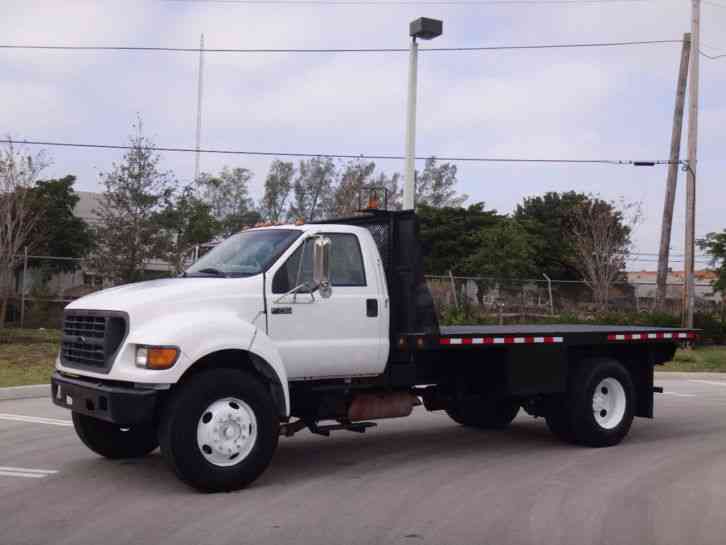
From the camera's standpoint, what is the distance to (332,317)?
8484mm

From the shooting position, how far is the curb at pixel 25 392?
13883 mm

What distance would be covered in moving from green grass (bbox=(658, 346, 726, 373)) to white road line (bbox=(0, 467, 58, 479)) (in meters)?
16.1

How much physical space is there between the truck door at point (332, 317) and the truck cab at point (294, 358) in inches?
0.5

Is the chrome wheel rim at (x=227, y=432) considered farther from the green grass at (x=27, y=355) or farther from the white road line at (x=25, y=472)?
the green grass at (x=27, y=355)

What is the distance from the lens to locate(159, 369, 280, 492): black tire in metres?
7.31

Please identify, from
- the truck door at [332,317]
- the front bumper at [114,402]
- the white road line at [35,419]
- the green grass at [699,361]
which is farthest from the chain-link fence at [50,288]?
the front bumper at [114,402]

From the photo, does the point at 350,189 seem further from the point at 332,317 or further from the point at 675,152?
the point at 332,317

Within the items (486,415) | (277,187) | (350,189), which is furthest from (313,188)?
(486,415)

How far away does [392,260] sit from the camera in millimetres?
9102

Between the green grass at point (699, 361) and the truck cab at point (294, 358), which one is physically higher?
the truck cab at point (294, 358)

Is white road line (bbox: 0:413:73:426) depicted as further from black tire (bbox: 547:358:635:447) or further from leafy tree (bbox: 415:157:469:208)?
leafy tree (bbox: 415:157:469:208)

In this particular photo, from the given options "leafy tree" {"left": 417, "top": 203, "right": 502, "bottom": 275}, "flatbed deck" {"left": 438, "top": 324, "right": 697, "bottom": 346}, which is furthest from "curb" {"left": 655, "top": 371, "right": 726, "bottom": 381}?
"leafy tree" {"left": 417, "top": 203, "right": 502, "bottom": 275}

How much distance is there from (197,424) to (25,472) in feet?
6.96

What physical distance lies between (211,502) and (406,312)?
2.84 metres
